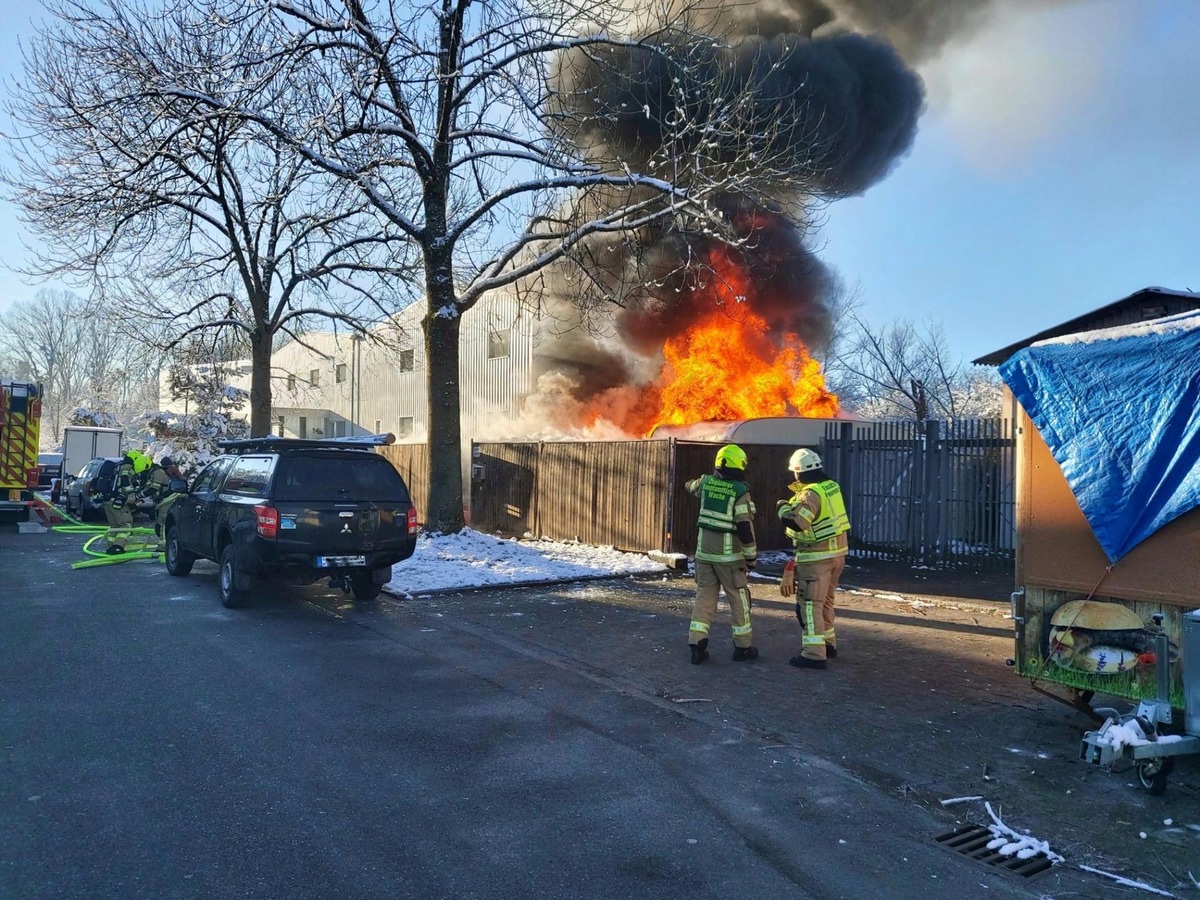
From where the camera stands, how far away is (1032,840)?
3715mm

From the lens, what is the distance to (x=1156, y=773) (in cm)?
416

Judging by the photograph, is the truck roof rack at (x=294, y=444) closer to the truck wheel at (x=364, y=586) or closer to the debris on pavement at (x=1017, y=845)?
the truck wheel at (x=364, y=586)

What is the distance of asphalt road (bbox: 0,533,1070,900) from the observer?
10.6 ft

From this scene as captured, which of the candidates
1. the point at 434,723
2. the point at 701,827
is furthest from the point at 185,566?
the point at 701,827

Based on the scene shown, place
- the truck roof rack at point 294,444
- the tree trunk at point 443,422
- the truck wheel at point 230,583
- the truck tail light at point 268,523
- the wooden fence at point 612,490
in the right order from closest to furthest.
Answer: the truck tail light at point 268,523, the truck wheel at point 230,583, the truck roof rack at point 294,444, the wooden fence at point 612,490, the tree trunk at point 443,422

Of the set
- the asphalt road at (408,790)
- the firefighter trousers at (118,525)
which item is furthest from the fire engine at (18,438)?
the asphalt road at (408,790)

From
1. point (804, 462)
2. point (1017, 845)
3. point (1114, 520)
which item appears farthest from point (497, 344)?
point (1017, 845)

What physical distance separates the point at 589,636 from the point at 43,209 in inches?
443

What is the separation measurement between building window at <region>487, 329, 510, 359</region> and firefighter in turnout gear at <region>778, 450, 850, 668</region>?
18.8 metres

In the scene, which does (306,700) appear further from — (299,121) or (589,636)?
(299,121)

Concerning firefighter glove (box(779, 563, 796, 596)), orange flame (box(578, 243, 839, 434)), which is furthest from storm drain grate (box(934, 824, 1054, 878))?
orange flame (box(578, 243, 839, 434))

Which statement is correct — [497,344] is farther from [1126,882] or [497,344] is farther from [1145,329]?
[1126,882]

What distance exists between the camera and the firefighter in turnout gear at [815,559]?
263 inches

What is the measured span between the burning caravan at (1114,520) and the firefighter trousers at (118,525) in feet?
43.4
